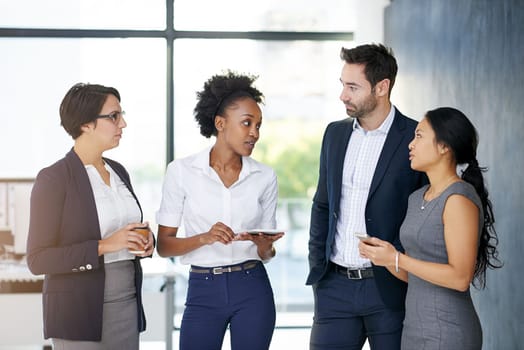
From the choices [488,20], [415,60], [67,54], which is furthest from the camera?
[67,54]

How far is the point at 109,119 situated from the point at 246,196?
0.64m

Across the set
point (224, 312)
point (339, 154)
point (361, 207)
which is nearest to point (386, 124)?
point (339, 154)

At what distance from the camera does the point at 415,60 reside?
5.75m

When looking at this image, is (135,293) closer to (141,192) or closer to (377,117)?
(377,117)

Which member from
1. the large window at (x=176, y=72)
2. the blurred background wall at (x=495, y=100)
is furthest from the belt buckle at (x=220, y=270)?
the large window at (x=176, y=72)

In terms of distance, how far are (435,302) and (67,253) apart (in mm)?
1299

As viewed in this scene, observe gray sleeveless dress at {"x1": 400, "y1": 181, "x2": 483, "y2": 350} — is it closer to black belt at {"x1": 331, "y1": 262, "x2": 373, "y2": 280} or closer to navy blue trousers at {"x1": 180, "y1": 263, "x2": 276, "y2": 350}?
black belt at {"x1": 331, "y1": 262, "x2": 373, "y2": 280}

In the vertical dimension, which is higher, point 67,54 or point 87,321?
point 67,54

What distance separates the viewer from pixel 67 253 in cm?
281

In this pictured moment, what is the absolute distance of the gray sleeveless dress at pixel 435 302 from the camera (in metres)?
2.72

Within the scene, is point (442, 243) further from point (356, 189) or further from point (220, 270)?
point (220, 270)

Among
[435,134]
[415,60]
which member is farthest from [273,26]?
[435,134]

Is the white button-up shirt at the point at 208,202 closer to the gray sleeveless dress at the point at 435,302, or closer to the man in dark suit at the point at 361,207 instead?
the man in dark suit at the point at 361,207

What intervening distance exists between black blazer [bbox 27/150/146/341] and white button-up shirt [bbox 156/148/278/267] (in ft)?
1.39
